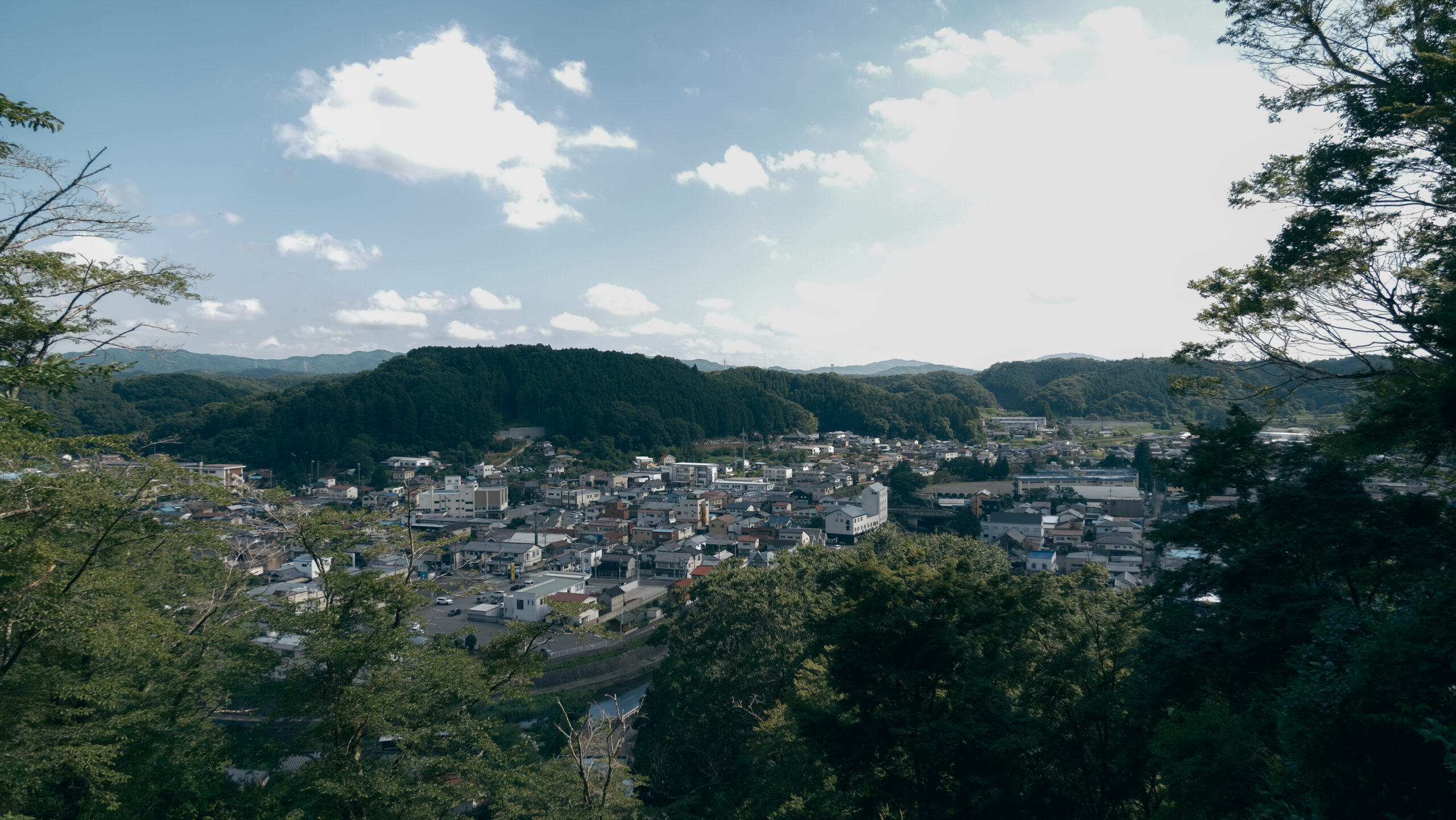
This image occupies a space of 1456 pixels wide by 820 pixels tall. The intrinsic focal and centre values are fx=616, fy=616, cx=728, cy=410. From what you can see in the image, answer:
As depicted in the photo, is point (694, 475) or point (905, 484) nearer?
point (905, 484)

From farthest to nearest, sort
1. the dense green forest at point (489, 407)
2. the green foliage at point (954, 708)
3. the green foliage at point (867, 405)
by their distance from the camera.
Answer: the green foliage at point (867, 405)
the dense green forest at point (489, 407)
the green foliage at point (954, 708)

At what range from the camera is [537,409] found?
63.9m

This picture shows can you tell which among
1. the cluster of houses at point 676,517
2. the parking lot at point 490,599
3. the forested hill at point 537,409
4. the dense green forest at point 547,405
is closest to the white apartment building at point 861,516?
the cluster of houses at point 676,517

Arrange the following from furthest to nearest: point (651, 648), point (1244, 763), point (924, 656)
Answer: point (651, 648) → point (924, 656) → point (1244, 763)

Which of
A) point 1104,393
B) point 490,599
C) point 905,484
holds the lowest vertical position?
point 490,599

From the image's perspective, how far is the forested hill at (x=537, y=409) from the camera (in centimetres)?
4897

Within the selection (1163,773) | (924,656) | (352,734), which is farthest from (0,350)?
(1163,773)

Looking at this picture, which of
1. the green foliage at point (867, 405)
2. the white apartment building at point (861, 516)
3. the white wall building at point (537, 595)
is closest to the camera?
the white wall building at point (537, 595)

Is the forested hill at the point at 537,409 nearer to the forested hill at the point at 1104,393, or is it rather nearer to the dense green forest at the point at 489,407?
the dense green forest at the point at 489,407

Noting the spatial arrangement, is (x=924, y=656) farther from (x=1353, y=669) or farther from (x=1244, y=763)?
(x=1353, y=669)

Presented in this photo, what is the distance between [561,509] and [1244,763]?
1466 inches

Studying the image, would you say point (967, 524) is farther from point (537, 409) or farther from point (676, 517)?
point (537, 409)

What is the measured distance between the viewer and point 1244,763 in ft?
13.7

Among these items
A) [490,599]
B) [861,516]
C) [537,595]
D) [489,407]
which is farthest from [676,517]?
[489,407]
